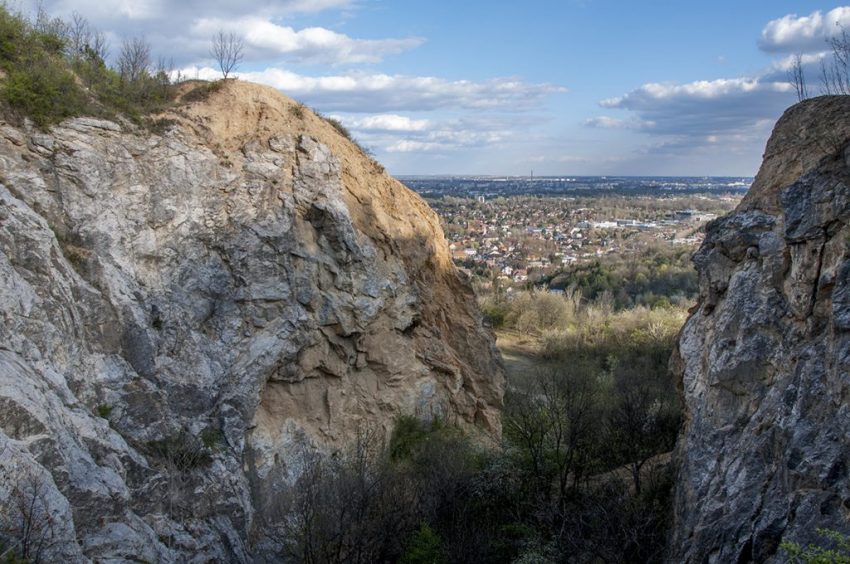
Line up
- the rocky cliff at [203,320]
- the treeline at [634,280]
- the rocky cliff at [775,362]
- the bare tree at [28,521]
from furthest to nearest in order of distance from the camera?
the treeline at [634,280], the rocky cliff at [203,320], the rocky cliff at [775,362], the bare tree at [28,521]

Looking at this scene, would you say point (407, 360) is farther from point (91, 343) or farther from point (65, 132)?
point (65, 132)

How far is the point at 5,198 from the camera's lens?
35.9ft

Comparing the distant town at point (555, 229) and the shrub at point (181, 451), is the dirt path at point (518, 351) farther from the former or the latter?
the shrub at point (181, 451)

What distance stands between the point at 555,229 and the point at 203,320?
3421 inches

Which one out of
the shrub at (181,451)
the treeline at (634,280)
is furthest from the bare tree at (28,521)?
the treeline at (634,280)

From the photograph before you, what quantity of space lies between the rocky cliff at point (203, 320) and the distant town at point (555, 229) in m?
37.6

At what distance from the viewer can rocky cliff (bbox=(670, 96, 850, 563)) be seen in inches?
335

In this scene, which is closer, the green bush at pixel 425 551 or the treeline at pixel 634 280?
the green bush at pixel 425 551

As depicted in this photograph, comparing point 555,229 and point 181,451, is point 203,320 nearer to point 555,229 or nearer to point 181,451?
point 181,451

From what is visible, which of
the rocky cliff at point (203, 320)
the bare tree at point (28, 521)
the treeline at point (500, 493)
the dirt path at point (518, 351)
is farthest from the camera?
the dirt path at point (518, 351)

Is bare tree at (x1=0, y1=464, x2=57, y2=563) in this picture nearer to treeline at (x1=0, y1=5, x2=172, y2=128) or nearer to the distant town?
treeline at (x1=0, y1=5, x2=172, y2=128)

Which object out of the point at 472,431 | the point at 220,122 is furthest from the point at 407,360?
the point at 220,122

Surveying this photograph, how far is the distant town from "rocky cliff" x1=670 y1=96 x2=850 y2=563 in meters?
39.0

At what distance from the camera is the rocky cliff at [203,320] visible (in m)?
9.84
